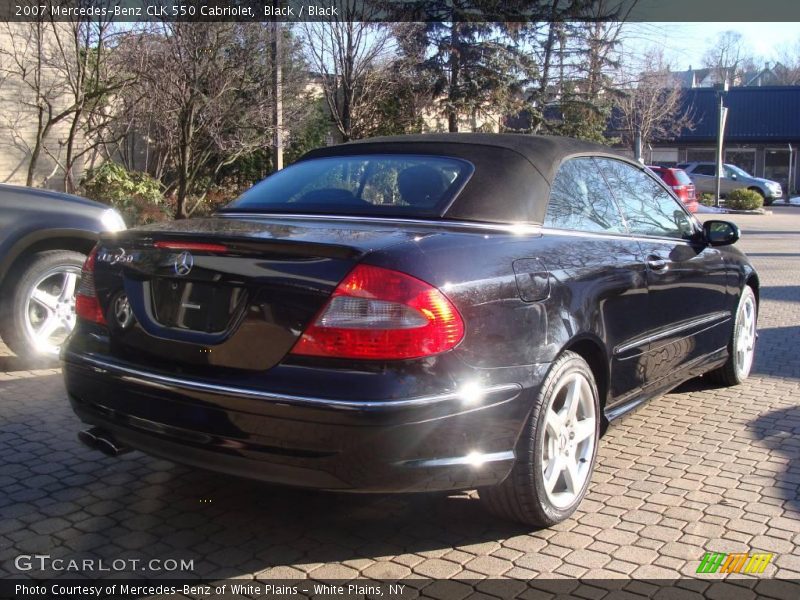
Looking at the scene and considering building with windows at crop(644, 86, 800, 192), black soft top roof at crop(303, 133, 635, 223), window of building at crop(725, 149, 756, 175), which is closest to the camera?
black soft top roof at crop(303, 133, 635, 223)

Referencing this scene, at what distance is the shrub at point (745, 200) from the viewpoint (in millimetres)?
30344

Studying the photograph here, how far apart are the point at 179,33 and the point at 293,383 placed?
34.8 ft

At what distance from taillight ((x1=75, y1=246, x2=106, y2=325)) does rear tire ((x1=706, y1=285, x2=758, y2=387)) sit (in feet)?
13.5

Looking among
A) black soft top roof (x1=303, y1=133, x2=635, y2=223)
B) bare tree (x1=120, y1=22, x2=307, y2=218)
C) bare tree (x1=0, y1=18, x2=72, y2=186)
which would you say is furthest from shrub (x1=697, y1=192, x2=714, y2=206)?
black soft top roof (x1=303, y1=133, x2=635, y2=223)

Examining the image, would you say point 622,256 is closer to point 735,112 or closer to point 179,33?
point 179,33

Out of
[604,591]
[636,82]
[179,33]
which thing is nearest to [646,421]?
[604,591]

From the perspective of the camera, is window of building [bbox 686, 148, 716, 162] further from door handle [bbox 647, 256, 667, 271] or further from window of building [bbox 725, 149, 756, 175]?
door handle [bbox 647, 256, 667, 271]

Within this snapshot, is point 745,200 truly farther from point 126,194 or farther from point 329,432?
point 329,432

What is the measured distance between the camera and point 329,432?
299cm

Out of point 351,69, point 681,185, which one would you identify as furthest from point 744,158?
point 351,69

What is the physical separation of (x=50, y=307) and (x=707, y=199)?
32.7 meters

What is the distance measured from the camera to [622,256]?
4.31 metres

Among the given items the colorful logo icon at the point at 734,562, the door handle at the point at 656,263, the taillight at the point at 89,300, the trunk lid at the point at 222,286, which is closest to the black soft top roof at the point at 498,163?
the trunk lid at the point at 222,286

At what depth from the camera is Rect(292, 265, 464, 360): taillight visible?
3.04 metres
